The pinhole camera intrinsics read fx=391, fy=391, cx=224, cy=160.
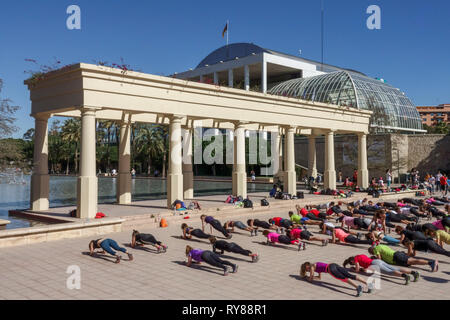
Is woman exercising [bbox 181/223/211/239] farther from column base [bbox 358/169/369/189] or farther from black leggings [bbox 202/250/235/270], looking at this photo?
column base [bbox 358/169/369/189]

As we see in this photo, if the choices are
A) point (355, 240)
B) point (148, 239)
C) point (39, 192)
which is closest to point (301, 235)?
point (355, 240)

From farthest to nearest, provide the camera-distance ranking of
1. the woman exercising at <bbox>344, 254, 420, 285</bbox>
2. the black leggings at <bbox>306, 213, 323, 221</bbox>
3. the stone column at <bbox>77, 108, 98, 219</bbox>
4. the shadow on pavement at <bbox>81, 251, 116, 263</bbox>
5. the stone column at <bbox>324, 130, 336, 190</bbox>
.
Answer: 1. the stone column at <bbox>324, 130, 336, 190</bbox>
2. the black leggings at <bbox>306, 213, 323, 221</bbox>
3. the stone column at <bbox>77, 108, 98, 219</bbox>
4. the shadow on pavement at <bbox>81, 251, 116, 263</bbox>
5. the woman exercising at <bbox>344, 254, 420, 285</bbox>

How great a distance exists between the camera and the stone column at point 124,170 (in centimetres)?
2066

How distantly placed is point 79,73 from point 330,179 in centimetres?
1906

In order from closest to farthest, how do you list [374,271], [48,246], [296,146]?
[374,271]
[48,246]
[296,146]

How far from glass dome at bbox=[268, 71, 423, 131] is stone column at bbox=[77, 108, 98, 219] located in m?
35.4

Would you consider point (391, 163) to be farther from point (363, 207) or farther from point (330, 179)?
point (363, 207)

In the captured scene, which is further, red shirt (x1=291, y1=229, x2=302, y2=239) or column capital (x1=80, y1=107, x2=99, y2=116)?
column capital (x1=80, y1=107, x2=99, y2=116)

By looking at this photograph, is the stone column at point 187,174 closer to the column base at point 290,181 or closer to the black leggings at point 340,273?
the column base at point 290,181

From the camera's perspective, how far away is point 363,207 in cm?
1783

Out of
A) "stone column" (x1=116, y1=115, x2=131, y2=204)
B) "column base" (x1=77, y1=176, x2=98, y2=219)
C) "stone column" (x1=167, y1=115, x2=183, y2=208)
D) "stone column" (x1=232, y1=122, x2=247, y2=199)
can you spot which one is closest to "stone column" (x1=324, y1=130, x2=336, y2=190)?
"stone column" (x1=232, y1=122, x2=247, y2=199)

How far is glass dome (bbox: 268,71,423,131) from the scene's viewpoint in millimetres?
48812

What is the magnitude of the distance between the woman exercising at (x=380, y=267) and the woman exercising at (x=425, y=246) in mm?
1931
